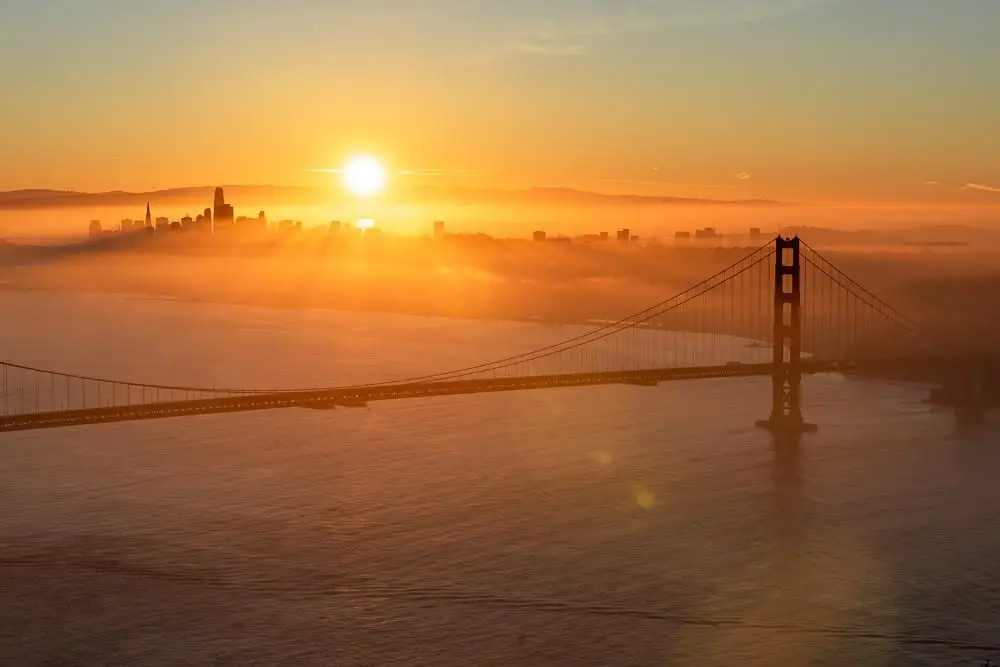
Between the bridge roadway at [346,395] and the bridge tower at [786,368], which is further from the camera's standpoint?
the bridge tower at [786,368]

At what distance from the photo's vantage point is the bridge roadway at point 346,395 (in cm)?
3853

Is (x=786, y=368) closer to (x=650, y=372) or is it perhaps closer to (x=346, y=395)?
(x=650, y=372)

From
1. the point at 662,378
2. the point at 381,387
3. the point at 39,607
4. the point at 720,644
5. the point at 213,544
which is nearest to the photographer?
the point at 720,644

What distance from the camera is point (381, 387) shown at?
4884cm

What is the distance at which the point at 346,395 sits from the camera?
157 ft

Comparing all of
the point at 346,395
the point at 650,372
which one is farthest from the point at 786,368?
the point at 346,395

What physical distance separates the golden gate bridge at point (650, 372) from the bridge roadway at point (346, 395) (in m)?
0.06

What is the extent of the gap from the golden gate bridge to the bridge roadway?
59 millimetres

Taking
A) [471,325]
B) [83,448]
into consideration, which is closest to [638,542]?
[83,448]

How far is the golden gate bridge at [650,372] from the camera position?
1807 inches

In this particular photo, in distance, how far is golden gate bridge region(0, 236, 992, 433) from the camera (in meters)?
45.9

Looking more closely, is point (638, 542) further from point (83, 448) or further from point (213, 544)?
point (83, 448)

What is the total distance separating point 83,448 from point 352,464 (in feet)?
49.0

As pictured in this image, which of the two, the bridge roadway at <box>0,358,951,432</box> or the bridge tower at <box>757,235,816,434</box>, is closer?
the bridge roadway at <box>0,358,951,432</box>
